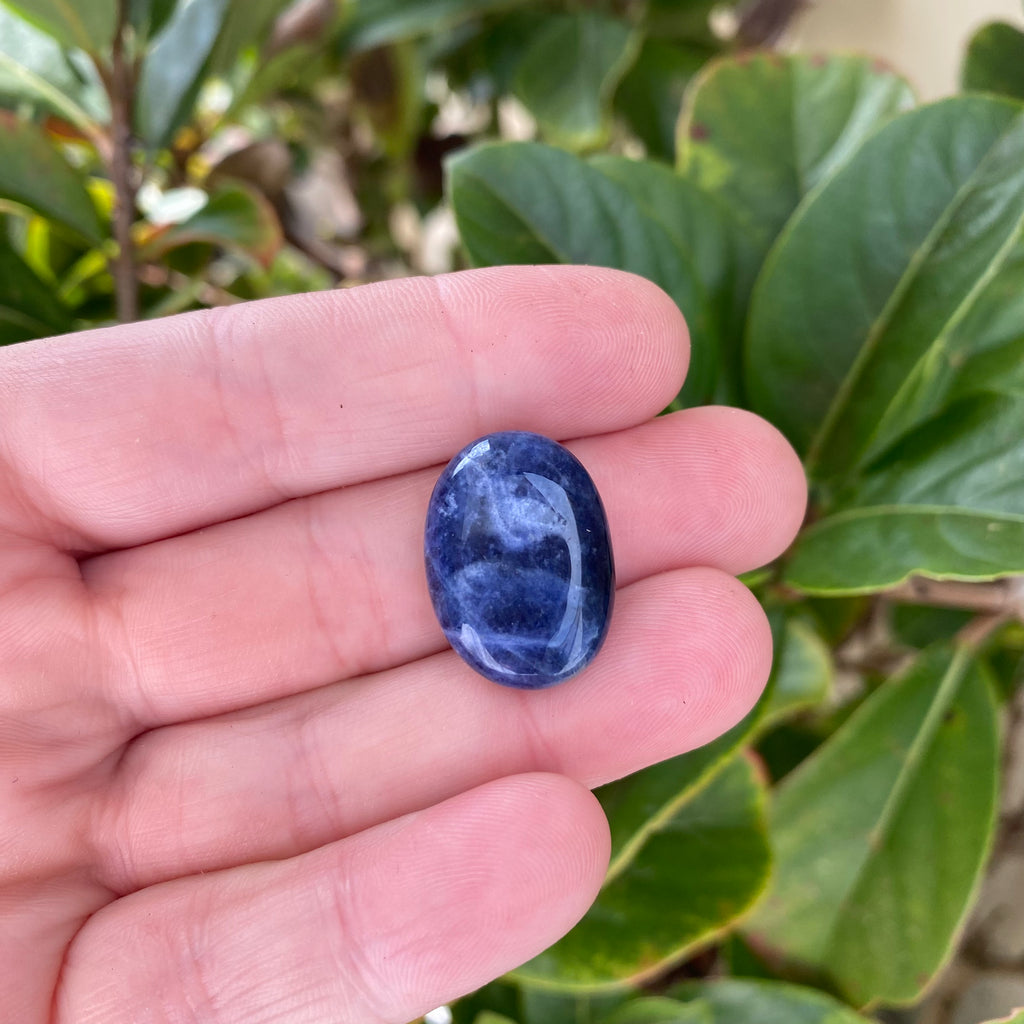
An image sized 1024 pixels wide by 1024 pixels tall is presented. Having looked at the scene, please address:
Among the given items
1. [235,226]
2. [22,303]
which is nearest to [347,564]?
[235,226]

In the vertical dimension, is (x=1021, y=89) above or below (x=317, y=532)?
above

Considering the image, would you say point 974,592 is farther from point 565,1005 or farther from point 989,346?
point 565,1005

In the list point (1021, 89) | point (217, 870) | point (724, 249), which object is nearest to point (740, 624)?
point (724, 249)

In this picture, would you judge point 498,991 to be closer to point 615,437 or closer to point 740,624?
point 740,624

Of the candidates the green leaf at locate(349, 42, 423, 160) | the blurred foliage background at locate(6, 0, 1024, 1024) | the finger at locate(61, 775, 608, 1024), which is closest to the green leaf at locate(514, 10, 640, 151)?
the blurred foliage background at locate(6, 0, 1024, 1024)

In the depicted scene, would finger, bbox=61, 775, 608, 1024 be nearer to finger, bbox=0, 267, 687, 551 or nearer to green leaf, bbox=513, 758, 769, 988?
green leaf, bbox=513, 758, 769, 988

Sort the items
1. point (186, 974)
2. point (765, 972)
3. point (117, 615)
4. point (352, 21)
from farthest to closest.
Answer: point (352, 21), point (765, 972), point (117, 615), point (186, 974)
